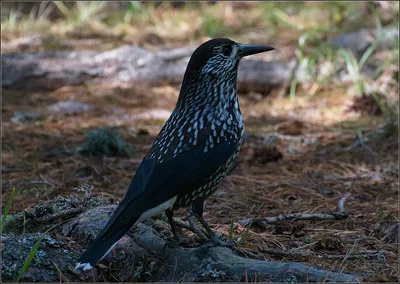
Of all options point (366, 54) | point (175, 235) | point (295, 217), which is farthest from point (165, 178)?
point (366, 54)

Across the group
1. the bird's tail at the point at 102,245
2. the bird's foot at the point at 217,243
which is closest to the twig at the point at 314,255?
the bird's foot at the point at 217,243

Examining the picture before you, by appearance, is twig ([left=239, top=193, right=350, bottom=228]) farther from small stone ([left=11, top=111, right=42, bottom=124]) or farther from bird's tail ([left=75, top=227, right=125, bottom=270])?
small stone ([left=11, top=111, right=42, bottom=124])

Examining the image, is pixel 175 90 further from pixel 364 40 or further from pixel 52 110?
pixel 364 40

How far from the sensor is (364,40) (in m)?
8.59

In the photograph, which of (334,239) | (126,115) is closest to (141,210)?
(334,239)

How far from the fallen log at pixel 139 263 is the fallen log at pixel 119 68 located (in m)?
4.47

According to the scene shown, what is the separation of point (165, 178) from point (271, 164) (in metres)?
2.53

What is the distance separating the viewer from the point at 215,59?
3902mm

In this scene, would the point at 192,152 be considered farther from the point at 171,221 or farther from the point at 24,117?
the point at 24,117

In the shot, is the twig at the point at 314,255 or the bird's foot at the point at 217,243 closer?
the bird's foot at the point at 217,243

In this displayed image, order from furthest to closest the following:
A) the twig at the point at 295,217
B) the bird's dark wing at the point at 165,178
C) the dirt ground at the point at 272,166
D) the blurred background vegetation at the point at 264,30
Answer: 1. the blurred background vegetation at the point at 264,30
2. the twig at the point at 295,217
3. the dirt ground at the point at 272,166
4. the bird's dark wing at the point at 165,178

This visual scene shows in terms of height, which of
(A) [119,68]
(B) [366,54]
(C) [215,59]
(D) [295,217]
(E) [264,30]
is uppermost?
(E) [264,30]

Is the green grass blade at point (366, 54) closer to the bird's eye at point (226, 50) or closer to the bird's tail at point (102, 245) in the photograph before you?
Answer: the bird's eye at point (226, 50)

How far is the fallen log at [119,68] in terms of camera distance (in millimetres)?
7660
